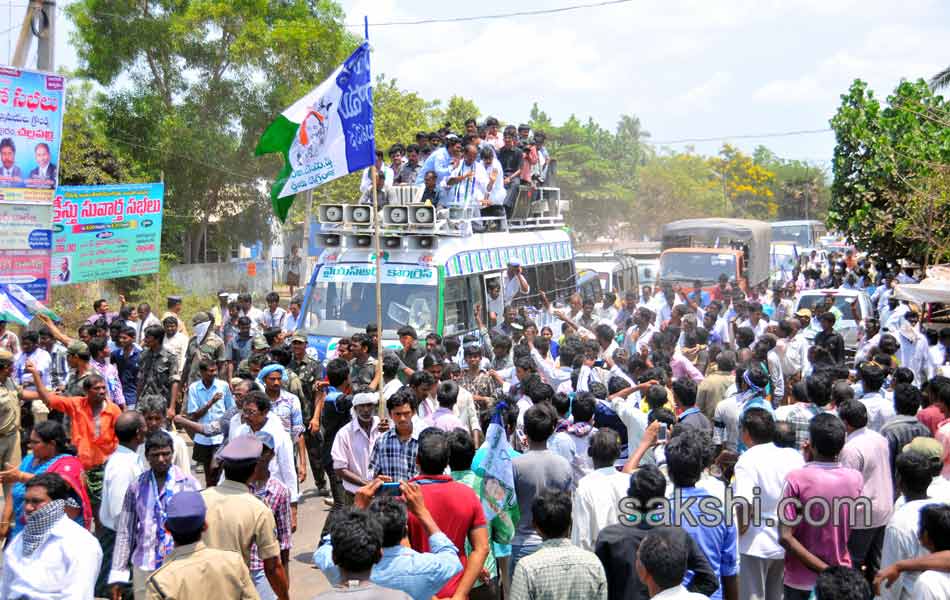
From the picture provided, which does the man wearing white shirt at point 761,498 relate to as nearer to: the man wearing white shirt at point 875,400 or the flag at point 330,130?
the man wearing white shirt at point 875,400

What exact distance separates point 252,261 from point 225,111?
6.99 meters

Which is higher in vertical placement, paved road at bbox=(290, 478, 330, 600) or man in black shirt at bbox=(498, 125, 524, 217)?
man in black shirt at bbox=(498, 125, 524, 217)

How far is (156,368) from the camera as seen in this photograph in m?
10.1

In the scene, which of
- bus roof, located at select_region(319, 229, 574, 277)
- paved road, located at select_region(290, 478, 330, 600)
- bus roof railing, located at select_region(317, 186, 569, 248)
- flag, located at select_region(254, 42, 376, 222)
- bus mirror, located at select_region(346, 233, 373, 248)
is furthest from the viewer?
bus mirror, located at select_region(346, 233, 373, 248)

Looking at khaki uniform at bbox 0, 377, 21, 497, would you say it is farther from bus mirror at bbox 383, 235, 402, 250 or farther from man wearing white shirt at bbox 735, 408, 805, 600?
man wearing white shirt at bbox 735, 408, 805, 600

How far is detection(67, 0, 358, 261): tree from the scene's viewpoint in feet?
92.1

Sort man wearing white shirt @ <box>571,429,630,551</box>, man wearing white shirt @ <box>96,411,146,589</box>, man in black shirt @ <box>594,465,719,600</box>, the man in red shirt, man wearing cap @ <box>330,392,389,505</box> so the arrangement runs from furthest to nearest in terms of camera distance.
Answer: man wearing cap @ <box>330,392,389,505</box>
man wearing white shirt @ <box>96,411,146,589</box>
man wearing white shirt @ <box>571,429,630,551</box>
the man in red shirt
man in black shirt @ <box>594,465,719,600</box>

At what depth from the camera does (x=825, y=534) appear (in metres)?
5.32

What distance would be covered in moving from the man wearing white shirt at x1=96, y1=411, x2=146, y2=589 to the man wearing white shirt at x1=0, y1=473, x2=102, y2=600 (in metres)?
1.18

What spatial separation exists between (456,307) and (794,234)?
4624cm

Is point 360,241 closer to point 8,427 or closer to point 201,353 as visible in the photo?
point 201,353

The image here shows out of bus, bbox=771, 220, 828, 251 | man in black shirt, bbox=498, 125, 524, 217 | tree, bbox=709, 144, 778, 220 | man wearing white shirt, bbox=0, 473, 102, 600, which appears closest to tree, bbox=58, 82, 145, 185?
man in black shirt, bbox=498, 125, 524, 217

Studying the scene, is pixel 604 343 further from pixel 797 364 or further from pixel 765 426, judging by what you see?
pixel 765 426

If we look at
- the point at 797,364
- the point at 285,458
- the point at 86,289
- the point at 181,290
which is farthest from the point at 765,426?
the point at 181,290
